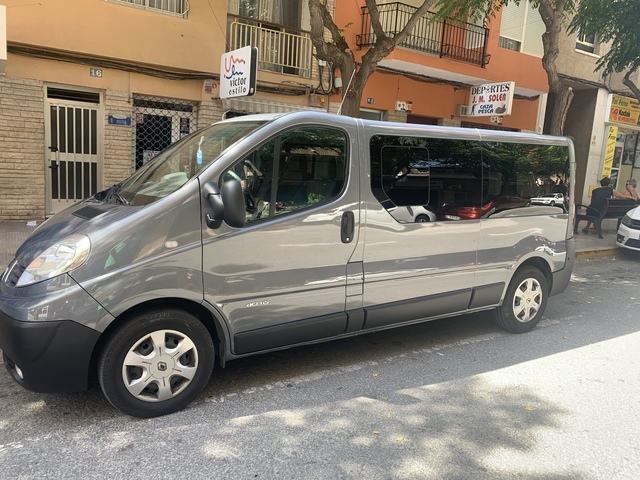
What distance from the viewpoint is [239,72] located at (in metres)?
9.15

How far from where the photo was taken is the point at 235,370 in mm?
4164

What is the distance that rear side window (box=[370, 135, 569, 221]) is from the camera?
4168 mm

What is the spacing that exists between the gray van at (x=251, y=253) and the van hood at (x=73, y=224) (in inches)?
0.6

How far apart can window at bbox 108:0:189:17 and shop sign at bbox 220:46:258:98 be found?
172cm

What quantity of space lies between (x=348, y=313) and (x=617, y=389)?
2315 mm

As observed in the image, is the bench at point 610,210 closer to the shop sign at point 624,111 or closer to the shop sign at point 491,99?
the shop sign at point 491,99

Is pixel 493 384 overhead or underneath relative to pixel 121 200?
underneath

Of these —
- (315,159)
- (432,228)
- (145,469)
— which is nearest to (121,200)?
(315,159)

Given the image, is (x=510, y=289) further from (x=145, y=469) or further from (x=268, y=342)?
(x=145, y=469)

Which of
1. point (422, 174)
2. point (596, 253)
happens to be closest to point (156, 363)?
point (422, 174)

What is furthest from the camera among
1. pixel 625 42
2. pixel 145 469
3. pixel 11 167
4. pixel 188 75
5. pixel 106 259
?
pixel 625 42

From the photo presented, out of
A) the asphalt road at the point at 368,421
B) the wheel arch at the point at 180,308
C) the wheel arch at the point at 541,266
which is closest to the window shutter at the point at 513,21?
the wheel arch at the point at 541,266

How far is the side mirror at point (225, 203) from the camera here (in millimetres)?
3248

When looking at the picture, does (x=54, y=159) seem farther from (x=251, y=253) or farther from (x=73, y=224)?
(x=251, y=253)
